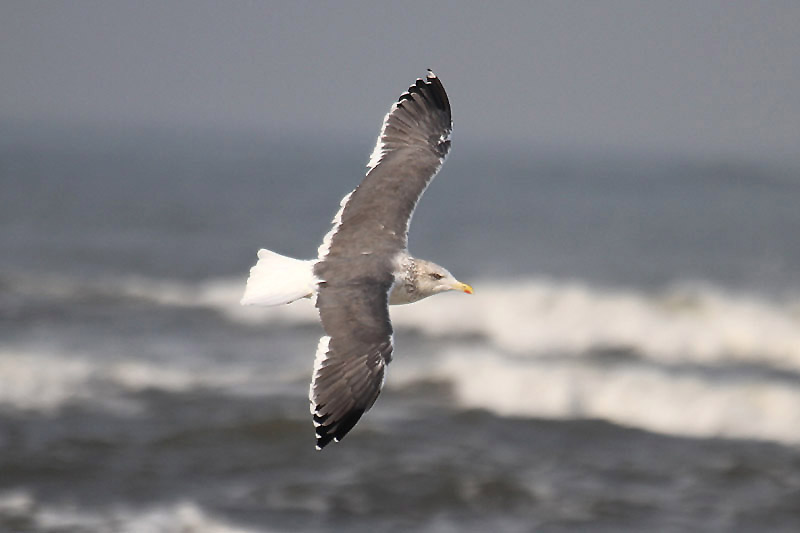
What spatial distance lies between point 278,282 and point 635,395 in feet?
28.0

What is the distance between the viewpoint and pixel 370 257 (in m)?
7.30

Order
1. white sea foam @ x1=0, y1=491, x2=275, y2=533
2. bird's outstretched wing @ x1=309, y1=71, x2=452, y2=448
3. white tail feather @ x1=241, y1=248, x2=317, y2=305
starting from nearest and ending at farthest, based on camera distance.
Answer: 1. bird's outstretched wing @ x1=309, y1=71, x2=452, y2=448
2. white tail feather @ x1=241, y1=248, x2=317, y2=305
3. white sea foam @ x1=0, y1=491, x2=275, y2=533

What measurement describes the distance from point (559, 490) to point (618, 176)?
70.8 meters

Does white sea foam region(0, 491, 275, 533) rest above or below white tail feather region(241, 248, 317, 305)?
below

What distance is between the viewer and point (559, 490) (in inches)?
453

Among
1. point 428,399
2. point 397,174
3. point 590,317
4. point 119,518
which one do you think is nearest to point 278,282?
point 397,174

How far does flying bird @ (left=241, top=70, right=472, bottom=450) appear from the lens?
20.3ft

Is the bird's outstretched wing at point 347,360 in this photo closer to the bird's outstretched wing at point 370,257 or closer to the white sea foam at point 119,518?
the bird's outstretched wing at point 370,257

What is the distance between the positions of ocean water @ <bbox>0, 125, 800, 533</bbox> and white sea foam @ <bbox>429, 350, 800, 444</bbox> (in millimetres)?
42

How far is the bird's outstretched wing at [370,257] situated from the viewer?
6.17 meters

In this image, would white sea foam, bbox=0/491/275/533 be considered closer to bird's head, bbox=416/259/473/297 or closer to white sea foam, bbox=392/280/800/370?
bird's head, bbox=416/259/473/297

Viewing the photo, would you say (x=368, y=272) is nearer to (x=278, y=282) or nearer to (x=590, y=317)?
(x=278, y=282)

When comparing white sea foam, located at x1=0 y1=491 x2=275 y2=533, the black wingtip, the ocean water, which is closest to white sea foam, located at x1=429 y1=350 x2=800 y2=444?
the ocean water

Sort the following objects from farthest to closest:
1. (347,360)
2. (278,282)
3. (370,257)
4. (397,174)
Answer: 1. (397,174)
2. (370,257)
3. (278,282)
4. (347,360)
